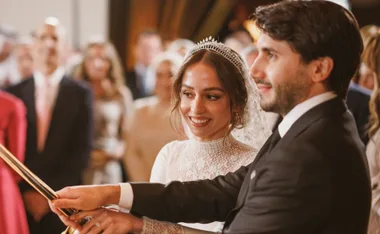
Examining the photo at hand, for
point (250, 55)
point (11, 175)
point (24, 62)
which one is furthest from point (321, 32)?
point (24, 62)

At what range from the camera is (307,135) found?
150 cm

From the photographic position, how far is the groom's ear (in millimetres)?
1537

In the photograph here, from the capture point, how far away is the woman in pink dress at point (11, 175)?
330 centimetres

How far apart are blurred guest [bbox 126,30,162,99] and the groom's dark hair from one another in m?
4.31

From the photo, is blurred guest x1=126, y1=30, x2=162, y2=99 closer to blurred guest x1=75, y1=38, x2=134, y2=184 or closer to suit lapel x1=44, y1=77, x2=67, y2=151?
blurred guest x1=75, y1=38, x2=134, y2=184

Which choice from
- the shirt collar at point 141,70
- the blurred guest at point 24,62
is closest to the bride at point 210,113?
the shirt collar at point 141,70

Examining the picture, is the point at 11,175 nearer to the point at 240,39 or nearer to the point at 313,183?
the point at 313,183

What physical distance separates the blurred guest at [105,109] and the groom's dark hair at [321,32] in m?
3.43

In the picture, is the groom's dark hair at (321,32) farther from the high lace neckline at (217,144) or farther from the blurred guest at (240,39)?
the blurred guest at (240,39)

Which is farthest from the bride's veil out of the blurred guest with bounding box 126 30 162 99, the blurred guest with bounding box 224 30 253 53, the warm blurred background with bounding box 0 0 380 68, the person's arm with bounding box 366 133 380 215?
the warm blurred background with bounding box 0 0 380 68

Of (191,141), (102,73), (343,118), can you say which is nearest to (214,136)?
(191,141)

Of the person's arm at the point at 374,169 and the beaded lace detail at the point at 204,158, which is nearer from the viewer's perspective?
the beaded lace detail at the point at 204,158

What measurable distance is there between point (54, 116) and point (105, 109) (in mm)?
830

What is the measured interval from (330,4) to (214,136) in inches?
37.4
